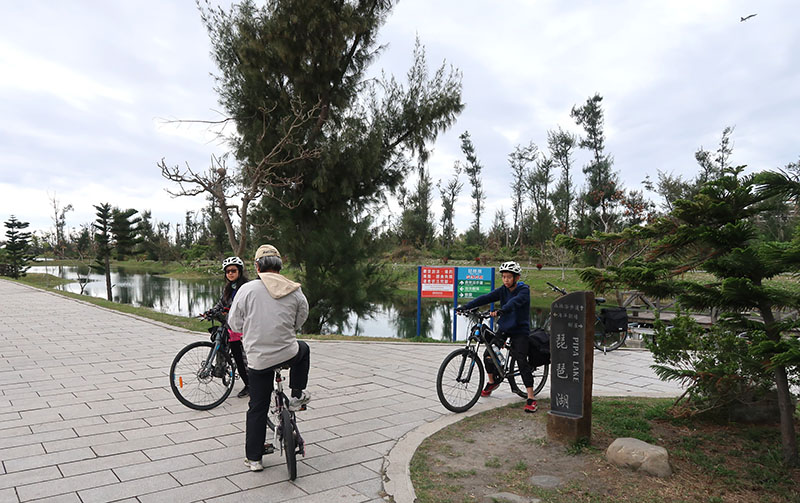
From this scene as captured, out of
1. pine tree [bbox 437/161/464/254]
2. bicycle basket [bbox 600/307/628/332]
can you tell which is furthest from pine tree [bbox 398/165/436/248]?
bicycle basket [bbox 600/307/628/332]

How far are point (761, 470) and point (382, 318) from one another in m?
18.0

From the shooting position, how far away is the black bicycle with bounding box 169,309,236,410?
198 inches

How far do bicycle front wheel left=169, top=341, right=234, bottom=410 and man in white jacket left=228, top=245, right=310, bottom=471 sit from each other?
1.65m

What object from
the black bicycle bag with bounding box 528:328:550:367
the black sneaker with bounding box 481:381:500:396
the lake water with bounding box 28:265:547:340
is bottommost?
the lake water with bounding box 28:265:547:340

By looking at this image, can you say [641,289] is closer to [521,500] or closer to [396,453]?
[521,500]

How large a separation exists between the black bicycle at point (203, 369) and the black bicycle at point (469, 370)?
2080 mm

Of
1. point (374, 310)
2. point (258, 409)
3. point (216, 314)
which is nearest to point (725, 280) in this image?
point (258, 409)

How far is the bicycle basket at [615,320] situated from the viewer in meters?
8.84

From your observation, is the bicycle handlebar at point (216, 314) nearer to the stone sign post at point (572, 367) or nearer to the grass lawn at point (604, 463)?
the grass lawn at point (604, 463)

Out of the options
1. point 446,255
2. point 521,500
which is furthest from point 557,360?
point 446,255

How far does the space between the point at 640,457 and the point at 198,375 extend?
3840 mm

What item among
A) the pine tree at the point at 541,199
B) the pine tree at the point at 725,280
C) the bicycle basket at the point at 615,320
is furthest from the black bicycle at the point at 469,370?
the pine tree at the point at 541,199

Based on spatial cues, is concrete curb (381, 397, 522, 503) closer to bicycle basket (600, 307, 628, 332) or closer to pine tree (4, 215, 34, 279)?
bicycle basket (600, 307, 628, 332)

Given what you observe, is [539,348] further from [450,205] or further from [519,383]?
[450,205]
